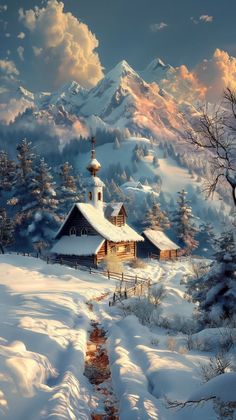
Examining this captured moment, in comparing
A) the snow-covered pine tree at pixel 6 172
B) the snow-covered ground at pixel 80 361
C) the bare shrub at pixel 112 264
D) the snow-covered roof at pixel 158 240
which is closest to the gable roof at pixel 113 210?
the bare shrub at pixel 112 264

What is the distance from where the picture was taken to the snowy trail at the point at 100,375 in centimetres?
781

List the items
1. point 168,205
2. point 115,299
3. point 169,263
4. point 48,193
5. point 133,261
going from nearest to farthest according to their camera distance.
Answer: point 115,299 < point 133,261 < point 48,193 < point 169,263 < point 168,205

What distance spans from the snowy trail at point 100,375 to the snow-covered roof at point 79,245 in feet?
71.5

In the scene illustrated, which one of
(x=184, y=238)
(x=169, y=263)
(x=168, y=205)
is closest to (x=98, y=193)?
(x=169, y=263)

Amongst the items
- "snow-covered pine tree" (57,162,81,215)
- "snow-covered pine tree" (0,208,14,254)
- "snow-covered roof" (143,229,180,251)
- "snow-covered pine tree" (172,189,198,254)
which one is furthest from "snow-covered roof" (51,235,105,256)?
"snow-covered pine tree" (172,189,198,254)

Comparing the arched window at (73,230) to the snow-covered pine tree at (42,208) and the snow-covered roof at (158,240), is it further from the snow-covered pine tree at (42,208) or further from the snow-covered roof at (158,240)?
the snow-covered roof at (158,240)

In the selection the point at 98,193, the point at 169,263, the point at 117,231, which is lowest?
the point at 169,263

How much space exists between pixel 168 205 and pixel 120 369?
457ft

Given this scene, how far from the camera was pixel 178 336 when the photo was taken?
1369 centimetres

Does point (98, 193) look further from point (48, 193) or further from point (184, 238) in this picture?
point (184, 238)

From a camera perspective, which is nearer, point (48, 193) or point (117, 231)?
point (117, 231)

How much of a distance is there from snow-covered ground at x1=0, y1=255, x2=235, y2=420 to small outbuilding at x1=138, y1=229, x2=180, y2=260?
31.0 metres

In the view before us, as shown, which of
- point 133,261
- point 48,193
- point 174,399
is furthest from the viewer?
point 48,193

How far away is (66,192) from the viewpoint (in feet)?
172
